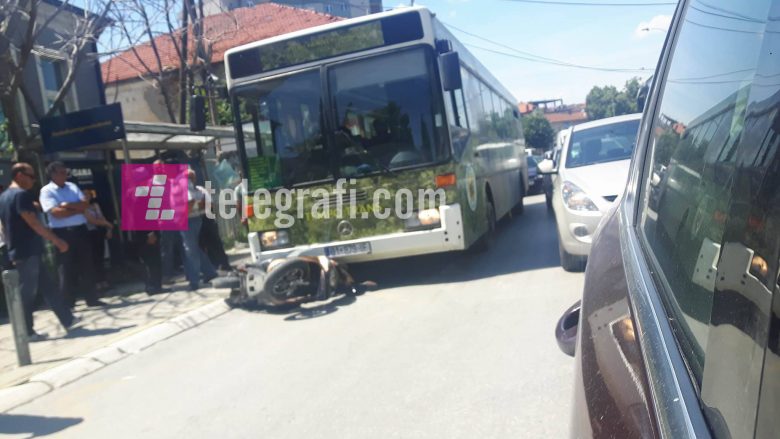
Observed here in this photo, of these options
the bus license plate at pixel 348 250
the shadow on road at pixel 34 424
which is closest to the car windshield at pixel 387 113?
the bus license plate at pixel 348 250

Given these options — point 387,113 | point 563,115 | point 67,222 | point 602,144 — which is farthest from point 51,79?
Result: point 563,115

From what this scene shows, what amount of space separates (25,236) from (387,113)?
4.15 m

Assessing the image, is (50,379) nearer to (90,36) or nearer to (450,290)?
(450,290)

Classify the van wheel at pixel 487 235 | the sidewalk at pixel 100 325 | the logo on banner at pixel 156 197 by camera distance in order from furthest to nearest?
the van wheel at pixel 487 235 → the logo on banner at pixel 156 197 → the sidewalk at pixel 100 325

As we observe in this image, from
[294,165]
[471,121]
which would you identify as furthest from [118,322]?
[471,121]

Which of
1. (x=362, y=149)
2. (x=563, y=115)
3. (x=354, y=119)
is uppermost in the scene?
(x=563, y=115)

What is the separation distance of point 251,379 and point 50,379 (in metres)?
1.91

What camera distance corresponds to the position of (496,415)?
12.1 ft

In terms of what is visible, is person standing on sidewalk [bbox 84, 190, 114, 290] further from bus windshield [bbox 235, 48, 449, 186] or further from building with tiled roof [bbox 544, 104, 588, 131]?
building with tiled roof [bbox 544, 104, 588, 131]

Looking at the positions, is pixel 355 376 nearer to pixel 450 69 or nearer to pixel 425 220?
pixel 425 220

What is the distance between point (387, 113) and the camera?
747cm

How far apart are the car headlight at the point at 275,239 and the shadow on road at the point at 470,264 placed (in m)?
1.30

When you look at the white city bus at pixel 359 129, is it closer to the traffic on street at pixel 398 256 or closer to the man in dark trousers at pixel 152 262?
the traffic on street at pixel 398 256

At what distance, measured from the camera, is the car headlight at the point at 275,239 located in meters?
7.97
